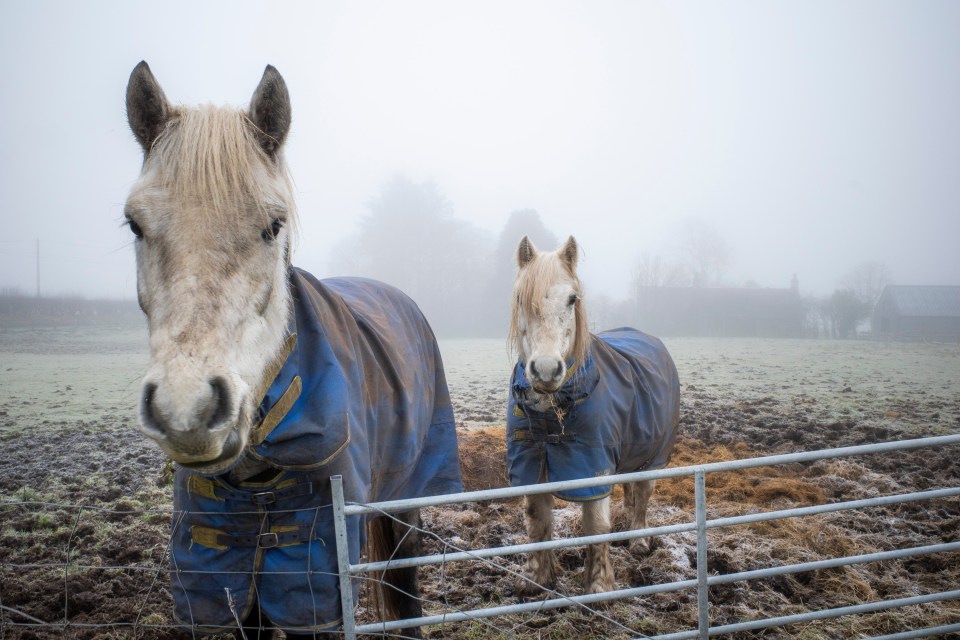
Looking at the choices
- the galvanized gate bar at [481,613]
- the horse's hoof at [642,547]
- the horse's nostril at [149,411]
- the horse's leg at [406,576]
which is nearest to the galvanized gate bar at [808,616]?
the galvanized gate bar at [481,613]

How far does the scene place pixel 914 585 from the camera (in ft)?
11.0

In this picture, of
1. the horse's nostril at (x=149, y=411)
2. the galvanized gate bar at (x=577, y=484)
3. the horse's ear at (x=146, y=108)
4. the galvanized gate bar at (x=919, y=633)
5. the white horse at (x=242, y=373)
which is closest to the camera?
the horse's nostril at (x=149, y=411)

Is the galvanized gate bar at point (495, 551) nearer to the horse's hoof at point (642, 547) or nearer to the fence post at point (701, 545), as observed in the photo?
the fence post at point (701, 545)

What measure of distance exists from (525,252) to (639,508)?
2.30 m

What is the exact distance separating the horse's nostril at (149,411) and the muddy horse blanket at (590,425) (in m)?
2.69

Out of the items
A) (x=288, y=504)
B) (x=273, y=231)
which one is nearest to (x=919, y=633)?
(x=288, y=504)

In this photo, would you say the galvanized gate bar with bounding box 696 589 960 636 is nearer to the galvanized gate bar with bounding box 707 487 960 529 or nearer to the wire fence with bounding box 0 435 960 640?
the wire fence with bounding box 0 435 960 640

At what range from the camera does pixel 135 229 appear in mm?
1592

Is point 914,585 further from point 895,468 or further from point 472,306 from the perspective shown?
point 472,306

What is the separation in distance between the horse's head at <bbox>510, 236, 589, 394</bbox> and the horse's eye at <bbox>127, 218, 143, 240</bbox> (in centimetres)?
243

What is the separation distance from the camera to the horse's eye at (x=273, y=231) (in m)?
1.65

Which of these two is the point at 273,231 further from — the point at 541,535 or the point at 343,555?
the point at 541,535

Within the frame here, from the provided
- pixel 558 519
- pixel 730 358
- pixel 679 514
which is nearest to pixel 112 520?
pixel 558 519

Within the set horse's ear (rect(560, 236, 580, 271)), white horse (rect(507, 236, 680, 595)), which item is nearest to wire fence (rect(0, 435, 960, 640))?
white horse (rect(507, 236, 680, 595))
